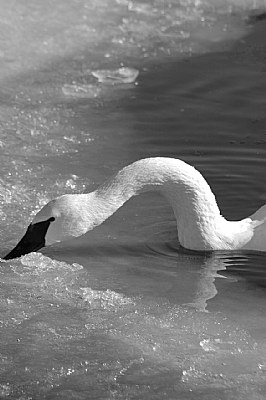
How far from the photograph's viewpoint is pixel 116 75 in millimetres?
7543

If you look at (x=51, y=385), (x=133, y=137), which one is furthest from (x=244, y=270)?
(x=133, y=137)

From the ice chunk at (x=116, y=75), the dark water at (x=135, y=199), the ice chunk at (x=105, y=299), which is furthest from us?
the ice chunk at (x=116, y=75)

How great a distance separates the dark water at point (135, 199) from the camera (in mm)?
4039

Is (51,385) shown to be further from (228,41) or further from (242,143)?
(228,41)

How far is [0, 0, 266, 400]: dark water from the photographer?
404 cm

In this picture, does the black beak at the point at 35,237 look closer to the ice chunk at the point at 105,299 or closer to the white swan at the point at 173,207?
the white swan at the point at 173,207

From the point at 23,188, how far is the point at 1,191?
13 cm

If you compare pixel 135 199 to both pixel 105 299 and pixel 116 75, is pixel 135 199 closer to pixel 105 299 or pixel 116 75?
pixel 105 299

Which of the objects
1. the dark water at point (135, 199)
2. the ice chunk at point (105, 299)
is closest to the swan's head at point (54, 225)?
the dark water at point (135, 199)

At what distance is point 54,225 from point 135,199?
107cm

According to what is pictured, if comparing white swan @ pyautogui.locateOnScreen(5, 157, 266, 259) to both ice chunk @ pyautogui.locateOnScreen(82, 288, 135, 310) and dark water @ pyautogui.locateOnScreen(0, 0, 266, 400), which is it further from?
ice chunk @ pyautogui.locateOnScreen(82, 288, 135, 310)

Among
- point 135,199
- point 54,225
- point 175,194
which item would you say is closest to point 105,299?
point 54,225

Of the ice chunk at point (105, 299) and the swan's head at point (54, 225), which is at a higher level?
the swan's head at point (54, 225)

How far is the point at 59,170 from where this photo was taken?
602 centimetres
